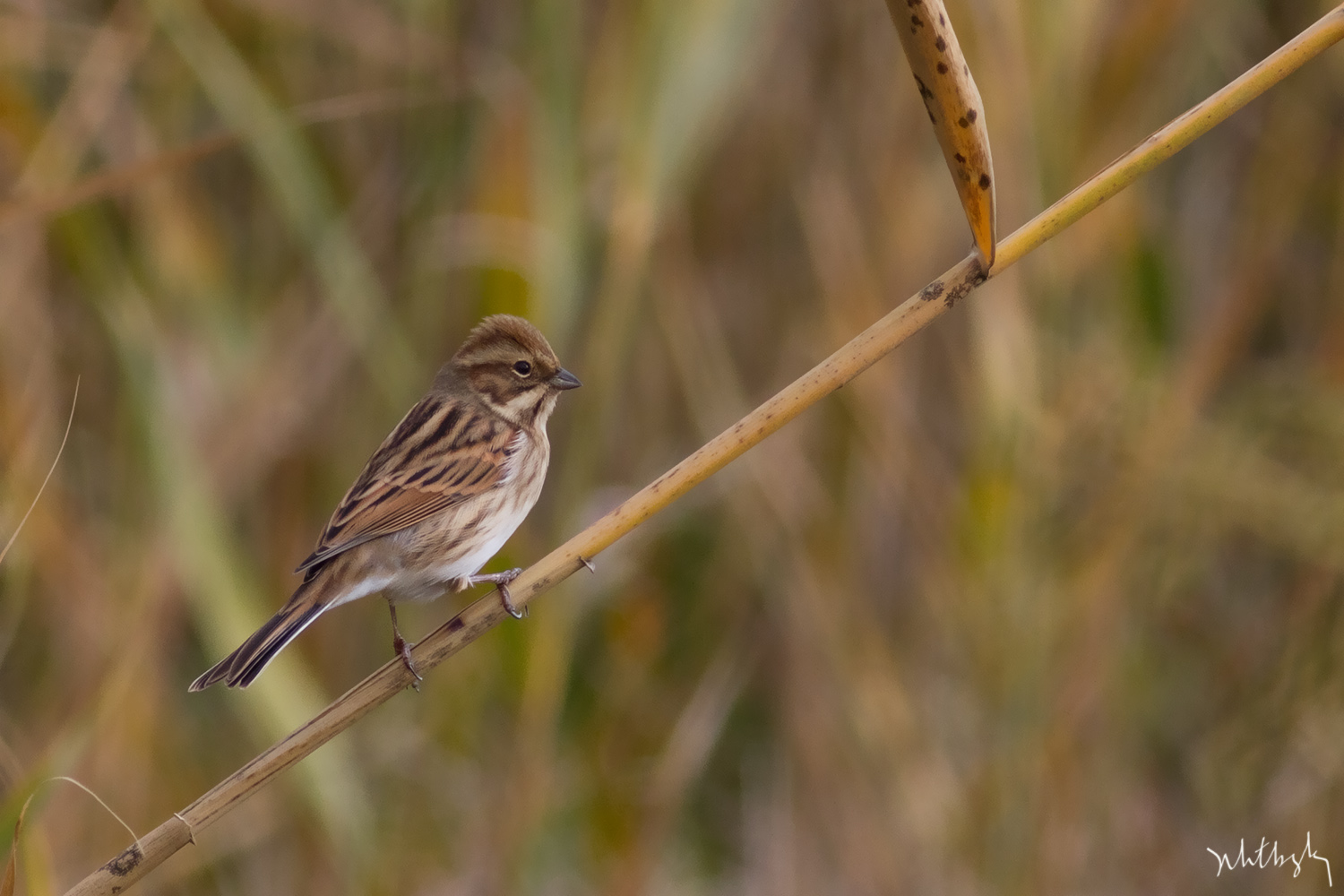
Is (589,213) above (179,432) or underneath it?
above

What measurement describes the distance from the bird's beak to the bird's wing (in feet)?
0.54

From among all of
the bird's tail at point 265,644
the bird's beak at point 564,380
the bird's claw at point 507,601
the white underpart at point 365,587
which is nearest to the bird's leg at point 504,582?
the bird's claw at point 507,601

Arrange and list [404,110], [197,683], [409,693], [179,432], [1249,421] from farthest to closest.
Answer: [409,693] → [404,110] → [1249,421] → [179,432] → [197,683]

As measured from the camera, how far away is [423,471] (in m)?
3.02

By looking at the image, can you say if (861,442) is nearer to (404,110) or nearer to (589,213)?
(589,213)

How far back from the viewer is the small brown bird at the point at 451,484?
2.77 meters

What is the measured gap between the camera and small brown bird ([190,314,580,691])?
109 inches

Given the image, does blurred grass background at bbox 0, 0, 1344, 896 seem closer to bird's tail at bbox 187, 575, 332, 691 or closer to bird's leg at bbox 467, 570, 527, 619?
bird's leg at bbox 467, 570, 527, 619

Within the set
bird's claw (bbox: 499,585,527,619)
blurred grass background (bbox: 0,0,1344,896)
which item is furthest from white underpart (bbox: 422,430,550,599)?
bird's claw (bbox: 499,585,527,619)

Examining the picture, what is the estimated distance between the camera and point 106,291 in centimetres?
312

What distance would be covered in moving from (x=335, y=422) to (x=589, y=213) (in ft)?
3.10

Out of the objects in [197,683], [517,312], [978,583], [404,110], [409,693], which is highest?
[404,110]

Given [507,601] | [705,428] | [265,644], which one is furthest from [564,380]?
[507,601]

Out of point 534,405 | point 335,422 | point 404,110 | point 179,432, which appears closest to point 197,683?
point 179,432
